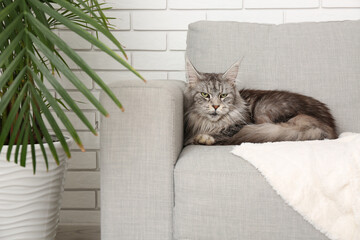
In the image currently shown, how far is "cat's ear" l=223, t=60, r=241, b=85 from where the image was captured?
166cm

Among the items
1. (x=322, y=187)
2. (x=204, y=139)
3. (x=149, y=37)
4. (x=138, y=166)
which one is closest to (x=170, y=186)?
(x=138, y=166)

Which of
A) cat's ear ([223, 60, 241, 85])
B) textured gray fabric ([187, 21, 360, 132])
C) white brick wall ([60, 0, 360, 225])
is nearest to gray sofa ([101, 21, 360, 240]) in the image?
cat's ear ([223, 60, 241, 85])

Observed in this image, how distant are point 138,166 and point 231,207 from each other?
33 cm

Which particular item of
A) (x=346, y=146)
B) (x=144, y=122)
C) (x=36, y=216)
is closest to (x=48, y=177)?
(x=36, y=216)

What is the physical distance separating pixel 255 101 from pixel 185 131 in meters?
0.36

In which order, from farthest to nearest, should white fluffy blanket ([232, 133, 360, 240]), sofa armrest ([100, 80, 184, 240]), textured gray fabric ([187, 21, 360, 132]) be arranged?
textured gray fabric ([187, 21, 360, 132]) → sofa armrest ([100, 80, 184, 240]) → white fluffy blanket ([232, 133, 360, 240])

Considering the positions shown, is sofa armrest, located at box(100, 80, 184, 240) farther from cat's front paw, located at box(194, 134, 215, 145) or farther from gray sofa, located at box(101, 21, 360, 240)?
cat's front paw, located at box(194, 134, 215, 145)

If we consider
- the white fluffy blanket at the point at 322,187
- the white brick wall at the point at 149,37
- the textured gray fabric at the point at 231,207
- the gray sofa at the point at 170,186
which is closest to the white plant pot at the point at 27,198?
the gray sofa at the point at 170,186

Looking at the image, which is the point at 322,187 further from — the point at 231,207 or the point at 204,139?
the point at 204,139

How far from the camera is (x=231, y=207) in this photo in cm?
116

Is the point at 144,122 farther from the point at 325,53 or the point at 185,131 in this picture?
the point at 325,53

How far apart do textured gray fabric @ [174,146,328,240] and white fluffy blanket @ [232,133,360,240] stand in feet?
0.10

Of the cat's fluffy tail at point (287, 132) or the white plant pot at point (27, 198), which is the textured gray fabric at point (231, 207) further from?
the white plant pot at point (27, 198)

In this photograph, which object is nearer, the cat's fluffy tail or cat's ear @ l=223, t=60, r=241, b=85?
the cat's fluffy tail
